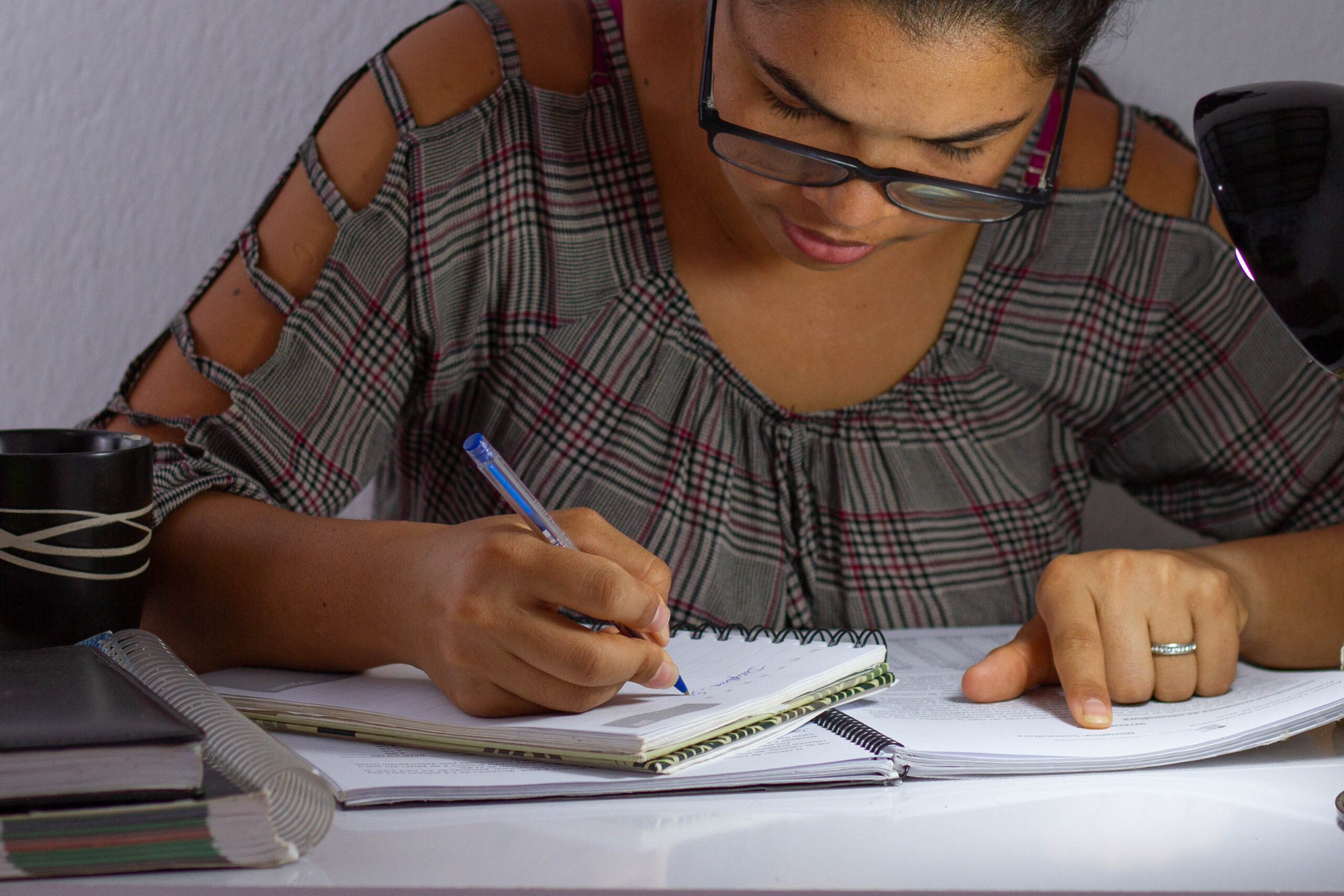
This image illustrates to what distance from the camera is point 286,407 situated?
101 cm

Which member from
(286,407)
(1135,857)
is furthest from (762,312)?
(1135,857)

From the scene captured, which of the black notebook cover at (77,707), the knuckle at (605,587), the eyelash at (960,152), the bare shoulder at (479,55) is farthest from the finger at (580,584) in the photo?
the bare shoulder at (479,55)

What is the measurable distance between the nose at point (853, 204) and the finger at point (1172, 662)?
36 cm

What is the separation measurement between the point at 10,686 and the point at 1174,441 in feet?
3.62

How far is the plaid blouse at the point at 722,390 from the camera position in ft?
3.53

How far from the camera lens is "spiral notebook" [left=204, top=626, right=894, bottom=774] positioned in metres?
0.67

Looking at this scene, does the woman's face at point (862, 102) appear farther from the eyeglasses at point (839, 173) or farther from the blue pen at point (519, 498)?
the blue pen at point (519, 498)

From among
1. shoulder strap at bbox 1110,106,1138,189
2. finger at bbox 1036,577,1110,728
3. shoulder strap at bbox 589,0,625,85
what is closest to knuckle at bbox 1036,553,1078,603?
finger at bbox 1036,577,1110,728

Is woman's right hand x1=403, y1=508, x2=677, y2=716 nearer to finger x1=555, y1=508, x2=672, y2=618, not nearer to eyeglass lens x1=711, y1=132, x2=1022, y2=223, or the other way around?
finger x1=555, y1=508, x2=672, y2=618

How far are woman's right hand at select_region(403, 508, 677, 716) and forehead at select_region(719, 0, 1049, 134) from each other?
37cm

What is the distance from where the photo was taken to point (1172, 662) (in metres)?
0.84

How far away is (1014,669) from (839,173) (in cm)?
39

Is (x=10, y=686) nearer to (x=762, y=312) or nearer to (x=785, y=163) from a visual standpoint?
(x=785, y=163)

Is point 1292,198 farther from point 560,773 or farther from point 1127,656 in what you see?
point 560,773
